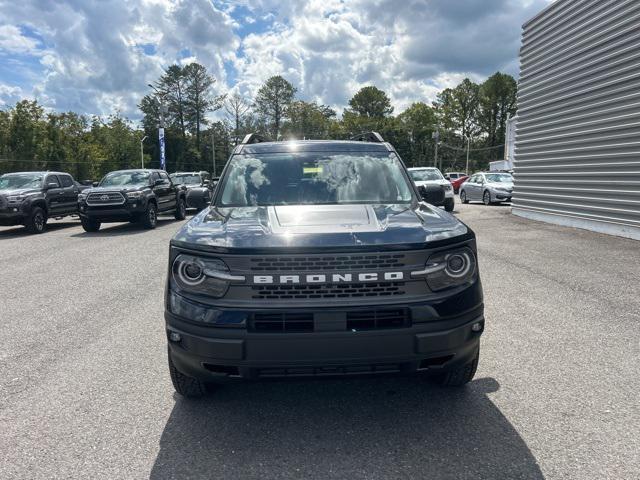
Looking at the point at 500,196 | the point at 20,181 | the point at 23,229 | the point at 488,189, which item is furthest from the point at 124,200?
the point at 500,196

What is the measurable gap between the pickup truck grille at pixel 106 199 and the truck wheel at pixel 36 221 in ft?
5.63

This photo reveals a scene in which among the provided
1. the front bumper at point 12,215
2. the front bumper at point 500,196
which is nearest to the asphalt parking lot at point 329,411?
the front bumper at point 12,215

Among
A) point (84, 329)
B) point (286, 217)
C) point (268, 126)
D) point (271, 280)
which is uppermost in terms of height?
point (268, 126)

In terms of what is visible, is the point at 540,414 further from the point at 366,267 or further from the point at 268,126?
the point at 268,126

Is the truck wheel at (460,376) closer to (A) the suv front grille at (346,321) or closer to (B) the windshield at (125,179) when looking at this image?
(A) the suv front grille at (346,321)

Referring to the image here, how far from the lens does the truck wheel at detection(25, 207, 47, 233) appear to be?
13830 mm

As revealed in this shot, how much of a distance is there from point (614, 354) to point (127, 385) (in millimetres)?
3950

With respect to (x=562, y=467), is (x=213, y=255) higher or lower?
higher

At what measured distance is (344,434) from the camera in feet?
9.45

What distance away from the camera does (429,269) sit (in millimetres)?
2719

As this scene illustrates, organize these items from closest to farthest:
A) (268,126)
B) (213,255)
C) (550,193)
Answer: (213,255), (550,193), (268,126)

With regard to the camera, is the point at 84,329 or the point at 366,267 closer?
the point at 366,267

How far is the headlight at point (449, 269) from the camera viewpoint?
271cm

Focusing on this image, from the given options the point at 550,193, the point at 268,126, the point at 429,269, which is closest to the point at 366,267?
the point at 429,269
